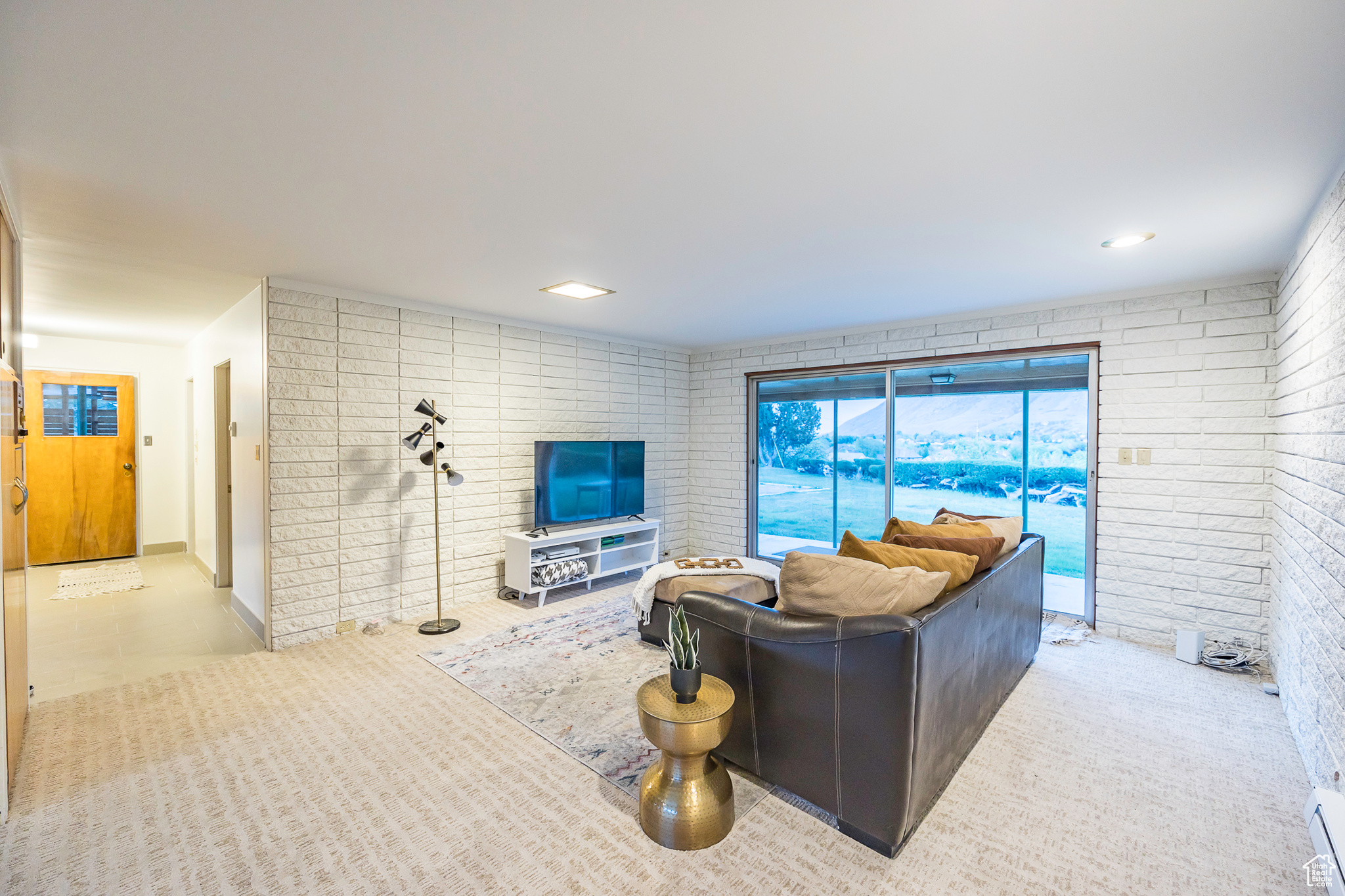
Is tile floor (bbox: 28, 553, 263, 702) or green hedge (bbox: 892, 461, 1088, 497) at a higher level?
green hedge (bbox: 892, 461, 1088, 497)

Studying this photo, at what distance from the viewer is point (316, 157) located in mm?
1984

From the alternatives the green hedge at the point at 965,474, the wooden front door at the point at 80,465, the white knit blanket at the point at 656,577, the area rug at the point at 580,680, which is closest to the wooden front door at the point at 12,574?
the area rug at the point at 580,680

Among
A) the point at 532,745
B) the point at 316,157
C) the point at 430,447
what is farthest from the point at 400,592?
Result: the point at 316,157

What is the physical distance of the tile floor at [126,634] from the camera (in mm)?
3236

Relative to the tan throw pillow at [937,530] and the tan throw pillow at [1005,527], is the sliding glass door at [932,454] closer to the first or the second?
the tan throw pillow at [1005,527]

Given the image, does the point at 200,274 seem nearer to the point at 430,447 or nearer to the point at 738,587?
the point at 430,447

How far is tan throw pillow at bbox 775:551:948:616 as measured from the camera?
197 cm

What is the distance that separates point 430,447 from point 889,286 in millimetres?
3406

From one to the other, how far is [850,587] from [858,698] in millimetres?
364

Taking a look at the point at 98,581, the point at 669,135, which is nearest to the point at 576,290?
the point at 669,135

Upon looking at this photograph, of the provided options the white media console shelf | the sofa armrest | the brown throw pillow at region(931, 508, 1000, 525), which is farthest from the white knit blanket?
the sofa armrest

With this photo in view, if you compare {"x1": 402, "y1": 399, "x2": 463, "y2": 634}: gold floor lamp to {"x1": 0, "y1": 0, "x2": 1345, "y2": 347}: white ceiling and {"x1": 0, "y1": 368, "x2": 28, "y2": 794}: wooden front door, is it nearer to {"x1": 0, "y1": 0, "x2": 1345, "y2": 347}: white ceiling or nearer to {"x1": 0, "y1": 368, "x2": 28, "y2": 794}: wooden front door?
{"x1": 0, "y1": 0, "x2": 1345, "y2": 347}: white ceiling

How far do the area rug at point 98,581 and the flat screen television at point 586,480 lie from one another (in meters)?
3.59

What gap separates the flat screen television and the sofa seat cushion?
5.24ft
